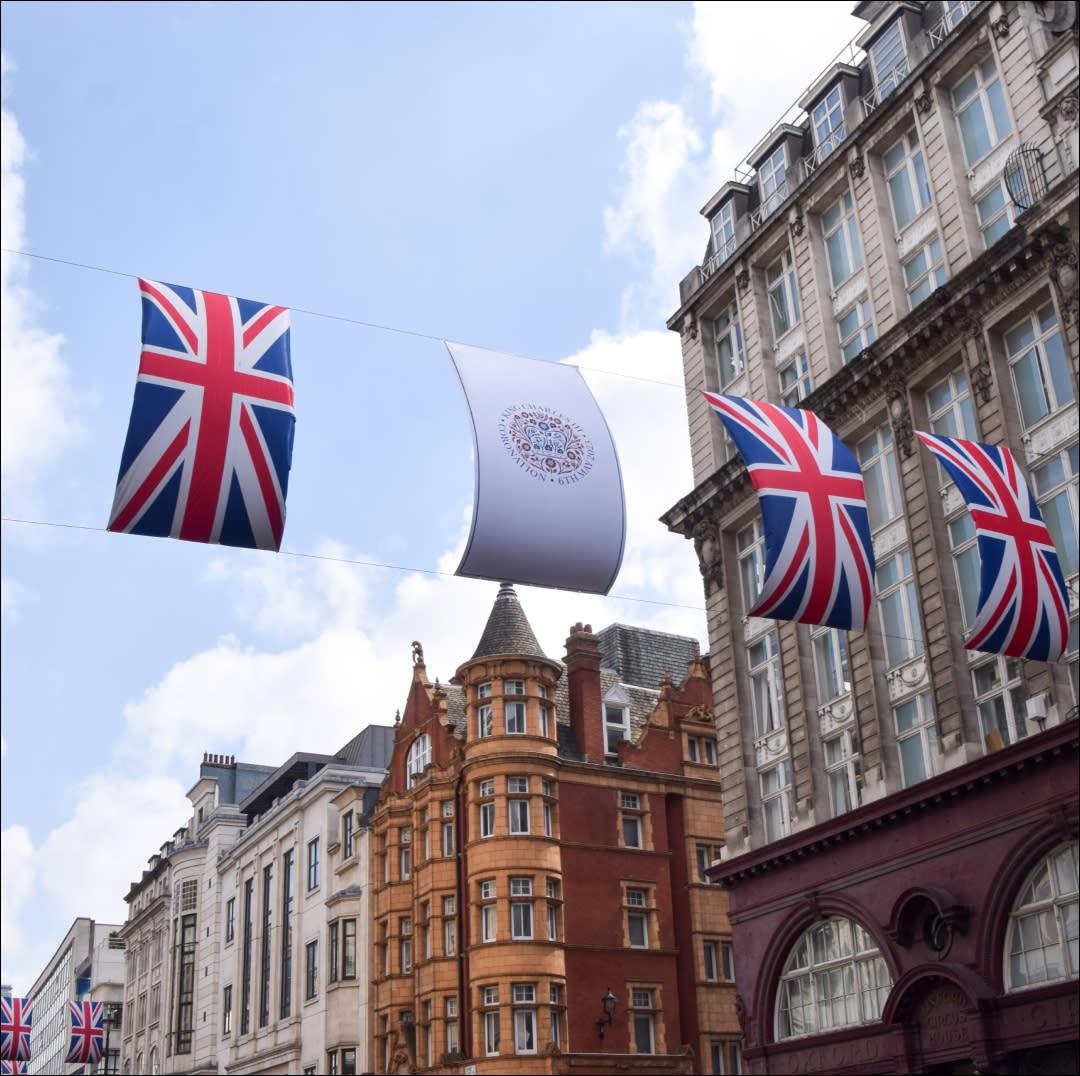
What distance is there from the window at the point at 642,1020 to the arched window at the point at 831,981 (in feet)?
53.0

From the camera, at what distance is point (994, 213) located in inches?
1232

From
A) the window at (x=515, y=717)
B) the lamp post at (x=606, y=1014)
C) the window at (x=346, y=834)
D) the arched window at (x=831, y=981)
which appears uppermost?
the window at (x=515, y=717)

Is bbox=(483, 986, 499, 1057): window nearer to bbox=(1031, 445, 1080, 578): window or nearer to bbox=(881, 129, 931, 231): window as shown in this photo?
bbox=(1031, 445, 1080, 578): window

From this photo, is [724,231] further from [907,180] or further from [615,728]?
[615,728]

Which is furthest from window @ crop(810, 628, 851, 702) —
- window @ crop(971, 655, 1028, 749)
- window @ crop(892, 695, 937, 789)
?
window @ crop(971, 655, 1028, 749)

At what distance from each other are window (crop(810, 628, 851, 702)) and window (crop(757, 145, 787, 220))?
13123mm

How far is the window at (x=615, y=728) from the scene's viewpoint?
53.4m

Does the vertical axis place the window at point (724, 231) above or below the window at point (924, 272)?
above

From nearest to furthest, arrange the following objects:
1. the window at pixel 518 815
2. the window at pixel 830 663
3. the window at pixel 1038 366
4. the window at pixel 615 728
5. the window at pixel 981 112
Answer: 1. the window at pixel 1038 366
2. the window at pixel 981 112
3. the window at pixel 830 663
4. the window at pixel 518 815
5. the window at pixel 615 728

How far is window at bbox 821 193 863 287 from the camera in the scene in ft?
117

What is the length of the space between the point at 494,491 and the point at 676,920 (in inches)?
1375

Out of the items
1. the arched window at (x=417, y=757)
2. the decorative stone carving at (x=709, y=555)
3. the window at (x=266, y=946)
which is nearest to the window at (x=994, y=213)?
the decorative stone carving at (x=709, y=555)

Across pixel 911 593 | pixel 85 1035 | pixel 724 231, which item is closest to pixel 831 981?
pixel 911 593

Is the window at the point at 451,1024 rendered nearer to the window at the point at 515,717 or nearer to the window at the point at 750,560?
the window at the point at 515,717
